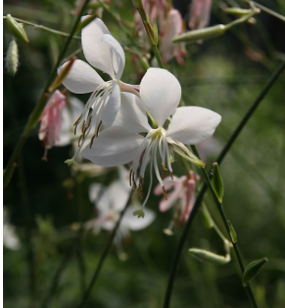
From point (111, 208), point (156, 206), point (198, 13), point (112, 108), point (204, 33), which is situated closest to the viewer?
point (112, 108)

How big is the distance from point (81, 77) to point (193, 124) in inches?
4.7

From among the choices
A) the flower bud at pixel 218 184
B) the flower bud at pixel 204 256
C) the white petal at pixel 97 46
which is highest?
the white petal at pixel 97 46

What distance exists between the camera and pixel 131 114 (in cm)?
48

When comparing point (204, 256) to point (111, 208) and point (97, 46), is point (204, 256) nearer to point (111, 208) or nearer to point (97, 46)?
point (97, 46)

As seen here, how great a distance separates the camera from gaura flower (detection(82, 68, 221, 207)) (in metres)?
0.46

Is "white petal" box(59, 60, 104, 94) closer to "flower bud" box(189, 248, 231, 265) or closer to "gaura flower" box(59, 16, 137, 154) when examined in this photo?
"gaura flower" box(59, 16, 137, 154)

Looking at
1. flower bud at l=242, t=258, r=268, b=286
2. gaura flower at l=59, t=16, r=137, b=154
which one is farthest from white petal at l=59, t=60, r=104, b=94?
flower bud at l=242, t=258, r=268, b=286

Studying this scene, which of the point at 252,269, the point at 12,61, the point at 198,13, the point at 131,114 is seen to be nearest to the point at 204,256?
the point at 252,269

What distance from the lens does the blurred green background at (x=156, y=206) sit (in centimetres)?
119

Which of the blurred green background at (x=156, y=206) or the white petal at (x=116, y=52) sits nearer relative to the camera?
the white petal at (x=116, y=52)

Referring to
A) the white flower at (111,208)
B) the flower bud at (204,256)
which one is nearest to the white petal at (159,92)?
the flower bud at (204,256)

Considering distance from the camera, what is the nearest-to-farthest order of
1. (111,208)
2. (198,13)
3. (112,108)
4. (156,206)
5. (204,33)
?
(112,108)
(204,33)
(198,13)
(111,208)
(156,206)

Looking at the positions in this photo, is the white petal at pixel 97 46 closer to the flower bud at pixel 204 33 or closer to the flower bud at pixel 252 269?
the flower bud at pixel 204 33

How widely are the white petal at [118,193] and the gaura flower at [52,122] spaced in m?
0.35
